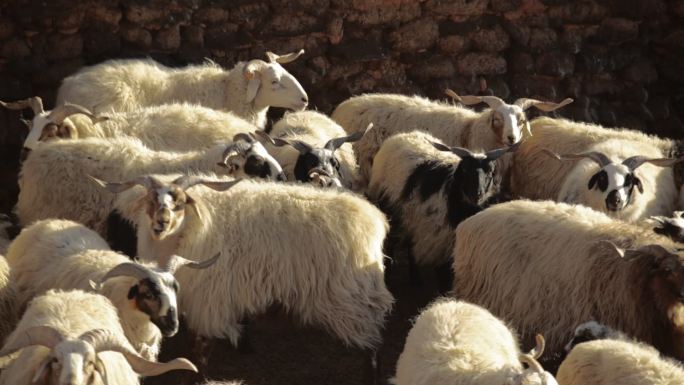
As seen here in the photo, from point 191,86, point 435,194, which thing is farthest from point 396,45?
point 435,194

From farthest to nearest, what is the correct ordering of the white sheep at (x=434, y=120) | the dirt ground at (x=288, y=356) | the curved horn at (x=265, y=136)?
the white sheep at (x=434, y=120)
the curved horn at (x=265, y=136)
the dirt ground at (x=288, y=356)

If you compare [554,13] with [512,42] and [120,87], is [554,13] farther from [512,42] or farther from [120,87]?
[120,87]

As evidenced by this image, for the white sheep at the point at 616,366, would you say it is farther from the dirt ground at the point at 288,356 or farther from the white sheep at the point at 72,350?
the white sheep at the point at 72,350

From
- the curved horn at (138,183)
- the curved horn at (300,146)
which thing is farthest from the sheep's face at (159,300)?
the curved horn at (300,146)

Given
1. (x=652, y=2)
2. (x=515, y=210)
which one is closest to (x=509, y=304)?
(x=515, y=210)

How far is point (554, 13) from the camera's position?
13.0m

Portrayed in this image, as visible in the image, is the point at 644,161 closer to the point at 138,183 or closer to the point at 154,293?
the point at 138,183

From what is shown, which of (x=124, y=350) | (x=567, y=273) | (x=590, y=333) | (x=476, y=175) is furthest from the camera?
(x=476, y=175)

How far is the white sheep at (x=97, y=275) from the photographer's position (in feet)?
22.0

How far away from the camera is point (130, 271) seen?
6672mm

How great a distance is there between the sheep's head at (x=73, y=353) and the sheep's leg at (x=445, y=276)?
3628 millimetres

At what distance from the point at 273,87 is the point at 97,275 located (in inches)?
172

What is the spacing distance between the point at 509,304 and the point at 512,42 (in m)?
5.76

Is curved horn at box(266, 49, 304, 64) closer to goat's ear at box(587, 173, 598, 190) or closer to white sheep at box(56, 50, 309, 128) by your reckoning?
white sheep at box(56, 50, 309, 128)
